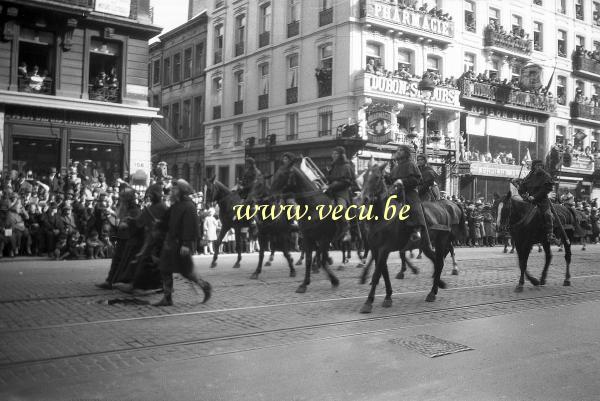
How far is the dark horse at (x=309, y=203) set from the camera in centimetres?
1091

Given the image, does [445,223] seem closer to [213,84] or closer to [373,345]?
[373,345]

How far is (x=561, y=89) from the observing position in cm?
4141

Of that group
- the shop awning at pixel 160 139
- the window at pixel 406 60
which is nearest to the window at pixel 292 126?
the window at pixel 406 60

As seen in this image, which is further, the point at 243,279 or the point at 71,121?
the point at 71,121

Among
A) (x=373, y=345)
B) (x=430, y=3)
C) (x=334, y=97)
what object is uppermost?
(x=430, y=3)

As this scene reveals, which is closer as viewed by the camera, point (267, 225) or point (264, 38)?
point (267, 225)

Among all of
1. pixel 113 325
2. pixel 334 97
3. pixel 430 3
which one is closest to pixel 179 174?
pixel 334 97

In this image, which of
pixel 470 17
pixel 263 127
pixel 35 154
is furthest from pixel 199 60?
pixel 35 154

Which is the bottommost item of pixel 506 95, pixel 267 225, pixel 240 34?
pixel 267 225

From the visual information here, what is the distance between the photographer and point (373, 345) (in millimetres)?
6621

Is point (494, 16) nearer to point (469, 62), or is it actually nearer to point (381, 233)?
point (469, 62)

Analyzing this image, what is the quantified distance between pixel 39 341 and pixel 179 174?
36696 mm

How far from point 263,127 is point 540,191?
24.8 metres

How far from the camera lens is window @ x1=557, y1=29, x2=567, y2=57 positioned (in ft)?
133
